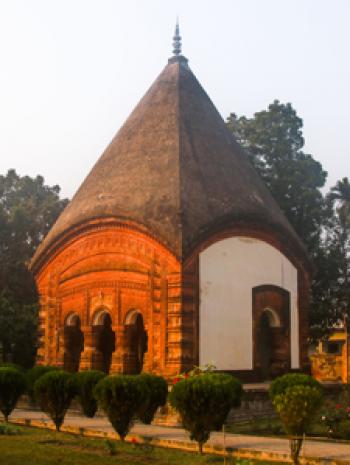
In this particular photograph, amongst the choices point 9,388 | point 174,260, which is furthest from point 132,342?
point 9,388

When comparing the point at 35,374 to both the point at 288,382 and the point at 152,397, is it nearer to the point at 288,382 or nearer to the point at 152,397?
the point at 152,397

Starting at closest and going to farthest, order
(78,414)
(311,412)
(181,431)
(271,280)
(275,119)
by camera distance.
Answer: (311,412) < (181,431) < (78,414) < (271,280) < (275,119)

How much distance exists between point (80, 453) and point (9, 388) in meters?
4.43

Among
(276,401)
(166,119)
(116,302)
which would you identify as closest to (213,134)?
(166,119)

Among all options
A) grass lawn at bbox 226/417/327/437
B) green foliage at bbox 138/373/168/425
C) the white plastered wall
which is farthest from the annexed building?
green foliage at bbox 138/373/168/425

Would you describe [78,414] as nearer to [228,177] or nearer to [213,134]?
[228,177]

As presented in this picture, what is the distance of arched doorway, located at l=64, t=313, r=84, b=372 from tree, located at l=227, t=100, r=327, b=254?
27.7 ft

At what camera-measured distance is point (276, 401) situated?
32.1ft

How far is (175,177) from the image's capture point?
18.2m

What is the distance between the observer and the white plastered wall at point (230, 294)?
17359 millimetres

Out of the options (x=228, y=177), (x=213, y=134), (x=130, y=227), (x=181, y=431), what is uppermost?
(x=213, y=134)

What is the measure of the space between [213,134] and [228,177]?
1767mm

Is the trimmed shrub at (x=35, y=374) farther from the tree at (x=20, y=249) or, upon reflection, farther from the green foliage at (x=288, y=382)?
the tree at (x=20, y=249)

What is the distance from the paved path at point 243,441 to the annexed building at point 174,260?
10.2ft
